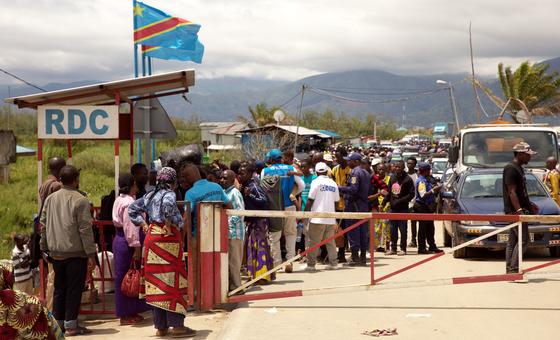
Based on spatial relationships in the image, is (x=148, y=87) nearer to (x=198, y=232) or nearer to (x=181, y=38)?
(x=198, y=232)

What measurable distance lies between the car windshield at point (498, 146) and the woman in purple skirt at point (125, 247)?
8.34 meters

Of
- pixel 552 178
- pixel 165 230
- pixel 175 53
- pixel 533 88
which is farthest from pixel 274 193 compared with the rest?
pixel 533 88

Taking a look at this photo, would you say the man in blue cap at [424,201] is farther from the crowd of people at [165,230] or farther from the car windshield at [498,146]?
the car windshield at [498,146]

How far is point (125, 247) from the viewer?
7.93 metres

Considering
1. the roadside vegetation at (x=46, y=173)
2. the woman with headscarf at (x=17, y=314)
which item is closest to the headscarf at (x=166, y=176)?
the woman with headscarf at (x=17, y=314)

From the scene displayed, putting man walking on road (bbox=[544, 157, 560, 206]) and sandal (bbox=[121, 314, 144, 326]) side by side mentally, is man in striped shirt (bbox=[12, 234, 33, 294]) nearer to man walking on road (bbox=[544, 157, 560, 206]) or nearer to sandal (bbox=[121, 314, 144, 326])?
sandal (bbox=[121, 314, 144, 326])

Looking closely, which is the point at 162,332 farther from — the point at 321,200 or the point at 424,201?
the point at 424,201

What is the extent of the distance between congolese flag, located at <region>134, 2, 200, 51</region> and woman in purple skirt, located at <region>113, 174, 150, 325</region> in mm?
8178

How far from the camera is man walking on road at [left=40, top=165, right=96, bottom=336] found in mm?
7422

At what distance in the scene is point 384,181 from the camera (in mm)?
13773

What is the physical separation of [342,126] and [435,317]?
124m

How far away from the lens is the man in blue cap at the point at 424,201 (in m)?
13.2

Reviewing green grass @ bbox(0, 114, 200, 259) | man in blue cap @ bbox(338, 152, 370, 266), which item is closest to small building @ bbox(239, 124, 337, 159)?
green grass @ bbox(0, 114, 200, 259)

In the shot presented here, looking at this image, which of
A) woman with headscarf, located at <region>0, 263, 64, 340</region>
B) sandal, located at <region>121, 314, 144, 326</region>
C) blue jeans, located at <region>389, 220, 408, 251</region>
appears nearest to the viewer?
woman with headscarf, located at <region>0, 263, 64, 340</region>
